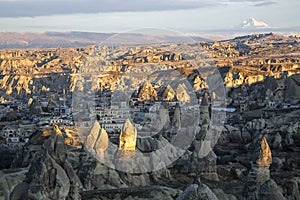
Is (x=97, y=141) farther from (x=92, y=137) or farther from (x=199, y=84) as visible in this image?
(x=199, y=84)

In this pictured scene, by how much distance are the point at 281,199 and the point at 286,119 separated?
30.0 meters

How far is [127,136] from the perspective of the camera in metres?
16.0

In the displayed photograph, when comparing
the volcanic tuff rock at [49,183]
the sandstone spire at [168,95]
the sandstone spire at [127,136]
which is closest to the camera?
the volcanic tuff rock at [49,183]

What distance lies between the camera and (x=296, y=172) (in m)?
22.6

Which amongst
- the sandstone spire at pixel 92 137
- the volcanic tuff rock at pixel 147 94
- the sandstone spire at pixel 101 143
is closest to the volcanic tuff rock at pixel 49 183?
the sandstone spire at pixel 101 143

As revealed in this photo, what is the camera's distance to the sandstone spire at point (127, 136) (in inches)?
623

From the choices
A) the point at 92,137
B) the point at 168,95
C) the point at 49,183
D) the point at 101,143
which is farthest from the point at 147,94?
the point at 49,183

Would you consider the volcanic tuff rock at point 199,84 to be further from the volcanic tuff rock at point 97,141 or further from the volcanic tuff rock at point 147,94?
the volcanic tuff rock at point 97,141

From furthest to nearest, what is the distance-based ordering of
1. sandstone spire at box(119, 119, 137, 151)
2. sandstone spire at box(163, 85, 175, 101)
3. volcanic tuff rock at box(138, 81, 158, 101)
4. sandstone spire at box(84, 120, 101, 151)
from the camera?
volcanic tuff rock at box(138, 81, 158, 101) < sandstone spire at box(163, 85, 175, 101) < sandstone spire at box(84, 120, 101, 151) < sandstone spire at box(119, 119, 137, 151)

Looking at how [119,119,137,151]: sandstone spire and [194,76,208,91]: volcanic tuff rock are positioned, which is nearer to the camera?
[119,119,137,151]: sandstone spire

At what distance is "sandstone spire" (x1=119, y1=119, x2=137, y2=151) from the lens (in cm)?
1583

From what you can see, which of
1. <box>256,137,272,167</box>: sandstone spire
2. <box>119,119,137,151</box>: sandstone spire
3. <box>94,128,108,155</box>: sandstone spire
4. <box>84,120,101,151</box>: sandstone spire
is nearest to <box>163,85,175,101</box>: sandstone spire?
<box>84,120,101,151</box>: sandstone spire

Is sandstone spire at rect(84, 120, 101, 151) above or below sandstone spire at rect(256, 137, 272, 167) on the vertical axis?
below

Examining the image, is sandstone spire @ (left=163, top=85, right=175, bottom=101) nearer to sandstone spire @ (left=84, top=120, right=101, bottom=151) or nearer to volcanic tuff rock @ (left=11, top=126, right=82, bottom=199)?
sandstone spire @ (left=84, top=120, right=101, bottom=151)
